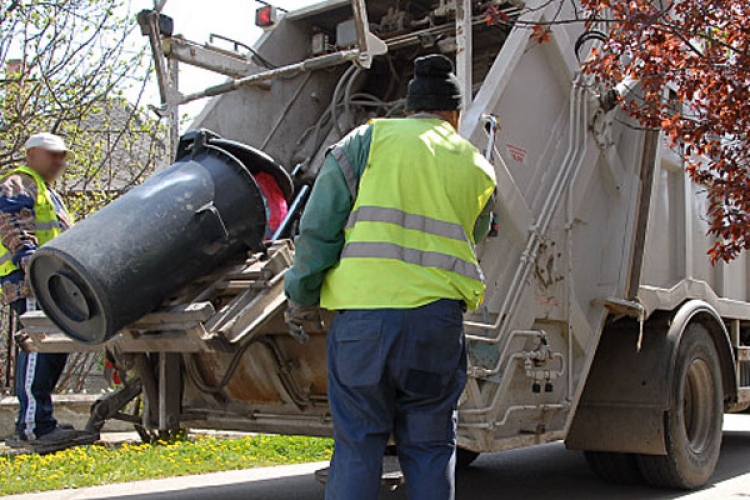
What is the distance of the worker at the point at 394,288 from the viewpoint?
2641 millimetres

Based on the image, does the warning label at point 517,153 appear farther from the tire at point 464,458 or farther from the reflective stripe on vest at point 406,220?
the tire at point 464,458

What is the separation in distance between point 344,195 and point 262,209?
1137 mm

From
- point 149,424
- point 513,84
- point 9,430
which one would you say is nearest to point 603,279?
point 513,84

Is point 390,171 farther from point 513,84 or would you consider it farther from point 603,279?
point 603,279

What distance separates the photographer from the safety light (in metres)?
5.59

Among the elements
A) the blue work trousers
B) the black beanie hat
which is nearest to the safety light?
the blue work trousers

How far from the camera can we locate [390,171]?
2.75 m

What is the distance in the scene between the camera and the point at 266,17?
5.59 m

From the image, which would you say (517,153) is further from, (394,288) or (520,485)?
(520,485)

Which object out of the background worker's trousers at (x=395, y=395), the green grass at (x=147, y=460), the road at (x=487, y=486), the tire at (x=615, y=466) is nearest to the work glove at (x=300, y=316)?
the background worker's trousers at (x=395, y=395)

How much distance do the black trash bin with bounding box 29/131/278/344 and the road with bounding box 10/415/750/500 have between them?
5.24ft

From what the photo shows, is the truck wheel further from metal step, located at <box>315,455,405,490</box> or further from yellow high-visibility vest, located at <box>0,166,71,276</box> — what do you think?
yellow high-visibility vest, located at <box>0,166,71,276</box>

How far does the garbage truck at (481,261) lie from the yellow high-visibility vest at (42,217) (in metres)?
0.74

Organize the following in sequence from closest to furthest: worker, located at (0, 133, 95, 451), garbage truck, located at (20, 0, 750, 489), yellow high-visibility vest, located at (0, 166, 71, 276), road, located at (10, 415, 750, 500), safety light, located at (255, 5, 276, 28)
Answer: garbage truck, located at (20, 0, 750, 489) → worker, located at (0, 133, 95, 451) → yellow high-visibility vest, located at (0, 166, 71, 276) → road, located at (10, 415, 750, 500) → safety light, located at (255, 5, 276, 28)
